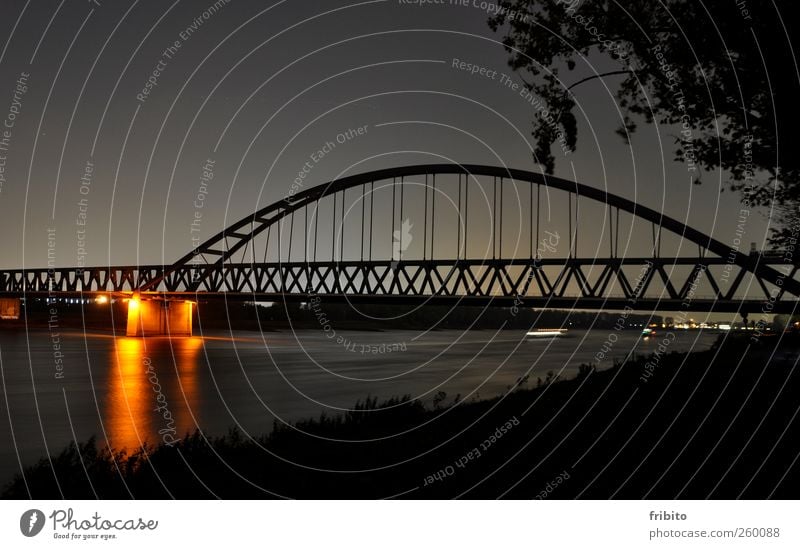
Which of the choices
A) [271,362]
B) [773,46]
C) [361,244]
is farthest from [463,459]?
[361,244]

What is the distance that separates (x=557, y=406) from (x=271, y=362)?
146ft

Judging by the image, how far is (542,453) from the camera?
17.9 m

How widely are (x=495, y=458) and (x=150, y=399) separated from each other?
73.4 feet

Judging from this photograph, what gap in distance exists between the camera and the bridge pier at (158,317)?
4018 inches

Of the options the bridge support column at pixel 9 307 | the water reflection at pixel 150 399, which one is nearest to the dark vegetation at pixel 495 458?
the water reflection at pixel 150 399

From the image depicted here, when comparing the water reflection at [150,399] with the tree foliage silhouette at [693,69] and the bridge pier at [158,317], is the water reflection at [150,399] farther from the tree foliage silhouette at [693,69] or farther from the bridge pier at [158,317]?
the bridge pier at [158,317]

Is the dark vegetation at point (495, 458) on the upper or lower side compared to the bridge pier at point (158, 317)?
lower

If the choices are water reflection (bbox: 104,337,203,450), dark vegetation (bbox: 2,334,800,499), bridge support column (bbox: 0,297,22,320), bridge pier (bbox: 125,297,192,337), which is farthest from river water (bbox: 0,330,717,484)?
bridge support column (bbox: 0,297,22,320)

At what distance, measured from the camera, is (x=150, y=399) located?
3569 centimetres

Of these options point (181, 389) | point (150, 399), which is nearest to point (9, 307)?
point (181, 389)

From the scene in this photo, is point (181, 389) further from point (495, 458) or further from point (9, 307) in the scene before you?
point (9, 307)

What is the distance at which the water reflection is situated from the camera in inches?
976

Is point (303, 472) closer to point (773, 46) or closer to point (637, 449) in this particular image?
point (637, 449)

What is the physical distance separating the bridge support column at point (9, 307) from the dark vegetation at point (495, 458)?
5886 inches
